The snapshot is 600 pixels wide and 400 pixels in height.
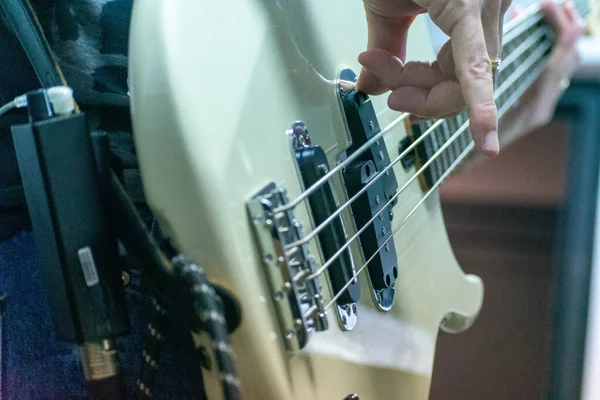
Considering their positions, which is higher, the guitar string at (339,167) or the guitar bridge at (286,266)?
the guitar string at (339,167)

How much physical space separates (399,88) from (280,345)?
Answer: 259 mm

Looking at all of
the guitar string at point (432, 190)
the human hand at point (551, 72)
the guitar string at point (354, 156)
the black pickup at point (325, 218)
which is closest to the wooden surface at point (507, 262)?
the human hand at point (551, 72)

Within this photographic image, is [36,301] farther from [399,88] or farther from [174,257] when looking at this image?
[399,88]

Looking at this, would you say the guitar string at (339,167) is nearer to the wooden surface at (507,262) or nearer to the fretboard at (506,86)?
the fretboard at (506,86)

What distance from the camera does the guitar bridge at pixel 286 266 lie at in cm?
37

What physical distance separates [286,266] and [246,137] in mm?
95

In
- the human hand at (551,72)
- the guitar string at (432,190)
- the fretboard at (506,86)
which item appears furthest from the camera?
the human hand at (551,72)

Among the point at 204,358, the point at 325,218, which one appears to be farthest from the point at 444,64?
the point at 204,358

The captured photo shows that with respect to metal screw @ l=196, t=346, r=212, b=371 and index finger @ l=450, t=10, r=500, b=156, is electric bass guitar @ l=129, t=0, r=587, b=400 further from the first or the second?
index finger @ l=450, t=10, r=500, b=156

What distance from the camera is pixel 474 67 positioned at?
413 millimetres

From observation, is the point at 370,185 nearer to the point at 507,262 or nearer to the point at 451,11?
the point at 451,11

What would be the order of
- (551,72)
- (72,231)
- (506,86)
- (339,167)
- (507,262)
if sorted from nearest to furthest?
(72,231)
(339,167)
(506,86)
(551,72)
(507,262)

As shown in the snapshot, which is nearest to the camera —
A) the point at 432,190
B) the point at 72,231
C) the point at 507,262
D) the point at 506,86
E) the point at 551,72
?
the point at 72,231

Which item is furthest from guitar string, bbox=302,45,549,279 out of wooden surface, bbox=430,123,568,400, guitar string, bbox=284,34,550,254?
wooden surface, bbox=430,123,568,400
